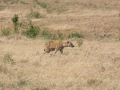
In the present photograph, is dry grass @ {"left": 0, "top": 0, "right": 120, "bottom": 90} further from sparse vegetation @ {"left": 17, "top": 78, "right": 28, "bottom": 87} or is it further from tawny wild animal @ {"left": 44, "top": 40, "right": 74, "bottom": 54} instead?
tawny wild animal @ {"left": 44, "top": 40, "right": 74, "bottom": 54}

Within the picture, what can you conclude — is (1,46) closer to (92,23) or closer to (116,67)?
(116,67)

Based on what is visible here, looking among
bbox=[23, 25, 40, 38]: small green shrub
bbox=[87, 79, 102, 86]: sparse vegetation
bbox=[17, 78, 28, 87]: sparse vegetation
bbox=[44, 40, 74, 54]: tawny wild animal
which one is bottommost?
bbox=[23, 25, 40, 38]: small green shrub

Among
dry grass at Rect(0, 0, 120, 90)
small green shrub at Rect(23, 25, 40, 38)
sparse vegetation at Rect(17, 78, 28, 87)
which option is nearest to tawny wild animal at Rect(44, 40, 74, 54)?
dry grass at Rect(0, 0, 120, 90)

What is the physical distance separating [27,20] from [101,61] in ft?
46.2

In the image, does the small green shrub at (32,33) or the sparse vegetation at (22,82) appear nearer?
the sparse vegetation at (22,82)

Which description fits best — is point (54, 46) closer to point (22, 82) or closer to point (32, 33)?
point (32, 33)

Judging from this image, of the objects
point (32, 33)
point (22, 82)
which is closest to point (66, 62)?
point (22, 82)

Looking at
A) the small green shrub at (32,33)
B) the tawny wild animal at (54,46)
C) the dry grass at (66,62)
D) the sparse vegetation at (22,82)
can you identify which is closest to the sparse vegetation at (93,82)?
the dry grass at (66,62)

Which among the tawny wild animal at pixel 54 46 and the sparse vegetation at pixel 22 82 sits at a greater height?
the sparse vegetation at pixel 22 82

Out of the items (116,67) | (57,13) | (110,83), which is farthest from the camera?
(57,13)

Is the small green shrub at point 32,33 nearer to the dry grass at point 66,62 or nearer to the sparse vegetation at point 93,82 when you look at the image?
the dry grass at point 66,62

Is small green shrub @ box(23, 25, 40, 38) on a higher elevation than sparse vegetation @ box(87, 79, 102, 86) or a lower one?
lower

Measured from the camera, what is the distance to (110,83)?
1037 cm

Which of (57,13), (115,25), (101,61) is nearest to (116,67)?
(101,61)
